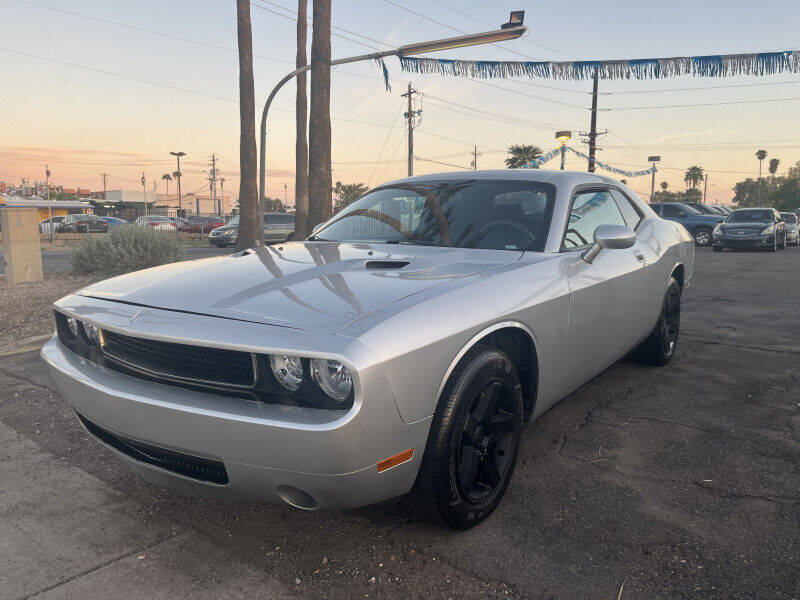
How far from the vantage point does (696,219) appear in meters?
23.2

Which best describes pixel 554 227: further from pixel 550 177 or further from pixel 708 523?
pixel 708 523

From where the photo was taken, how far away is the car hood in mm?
2133

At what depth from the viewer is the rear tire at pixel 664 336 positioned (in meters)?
4.64

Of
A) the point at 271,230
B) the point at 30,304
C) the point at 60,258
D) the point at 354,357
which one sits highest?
the point at 354,357

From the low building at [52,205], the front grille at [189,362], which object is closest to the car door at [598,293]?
the front grille at [189,362]

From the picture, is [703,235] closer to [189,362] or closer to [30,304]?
[30,304]

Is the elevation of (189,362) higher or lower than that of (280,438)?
higher

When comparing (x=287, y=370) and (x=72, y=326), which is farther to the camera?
(x=72, y=326)

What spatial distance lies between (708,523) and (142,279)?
8.60 feet

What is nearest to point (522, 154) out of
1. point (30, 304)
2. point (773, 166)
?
point (30, 304)

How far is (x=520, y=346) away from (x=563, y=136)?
2314cm

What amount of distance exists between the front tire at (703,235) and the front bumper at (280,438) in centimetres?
2389

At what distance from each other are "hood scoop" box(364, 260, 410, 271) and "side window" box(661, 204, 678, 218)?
21.6 meters

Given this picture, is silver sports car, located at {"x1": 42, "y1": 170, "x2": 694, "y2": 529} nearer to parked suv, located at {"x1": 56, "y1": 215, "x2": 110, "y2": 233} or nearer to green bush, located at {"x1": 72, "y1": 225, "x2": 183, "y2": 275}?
green bush, located at {"x1": 72, "y1": 225, "x2": 183, "y2": 275}
